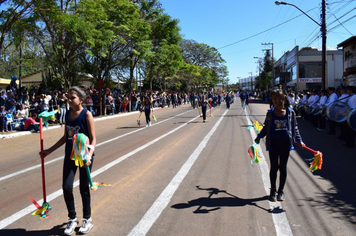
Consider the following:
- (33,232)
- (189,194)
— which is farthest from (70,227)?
(189,194)

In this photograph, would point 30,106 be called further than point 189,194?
Yes

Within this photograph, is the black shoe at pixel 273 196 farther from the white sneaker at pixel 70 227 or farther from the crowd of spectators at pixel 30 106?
the crowd of spectators at pixel 30 106

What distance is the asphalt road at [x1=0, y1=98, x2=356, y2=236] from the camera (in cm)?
406

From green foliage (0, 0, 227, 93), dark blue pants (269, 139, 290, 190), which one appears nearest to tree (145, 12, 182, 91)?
green foliage (0, 0, 227, 93)

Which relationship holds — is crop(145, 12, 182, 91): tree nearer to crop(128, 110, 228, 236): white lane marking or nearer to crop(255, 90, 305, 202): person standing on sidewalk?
crop(128, 110, 228, 236): white lane marking

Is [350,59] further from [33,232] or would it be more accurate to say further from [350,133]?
[33,232]

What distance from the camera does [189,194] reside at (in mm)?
5270

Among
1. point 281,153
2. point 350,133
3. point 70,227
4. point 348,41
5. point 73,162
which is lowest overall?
point 70,227

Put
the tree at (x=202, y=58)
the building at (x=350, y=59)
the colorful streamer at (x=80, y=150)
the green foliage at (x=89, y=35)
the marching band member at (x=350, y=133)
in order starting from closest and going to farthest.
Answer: the colorful streamer at (x=80, y=150), the marching band member at (x=350, y=133), the green foliage at (x=89, y=35), the building at (x=350, y=59), the tree at (x=202, y=58)

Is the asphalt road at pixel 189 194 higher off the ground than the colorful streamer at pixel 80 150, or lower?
lower

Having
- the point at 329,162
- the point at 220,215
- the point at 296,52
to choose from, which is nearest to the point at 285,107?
the point at 220,215

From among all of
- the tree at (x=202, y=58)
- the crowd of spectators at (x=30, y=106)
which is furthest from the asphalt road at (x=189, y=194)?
the tree at (x=202, y=58)

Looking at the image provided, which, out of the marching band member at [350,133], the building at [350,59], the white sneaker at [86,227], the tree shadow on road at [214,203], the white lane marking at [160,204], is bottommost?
the tree shadow on road at [214,203]

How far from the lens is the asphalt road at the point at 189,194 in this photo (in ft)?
13.3
